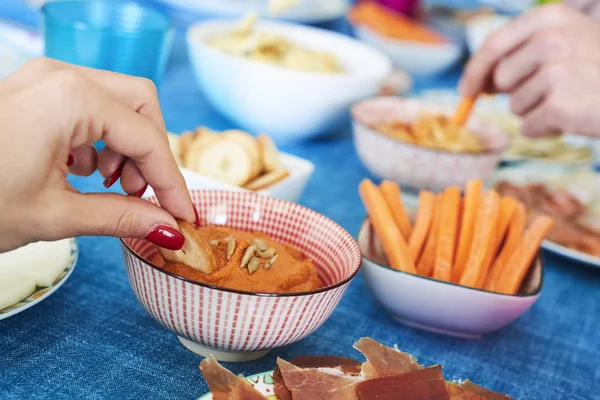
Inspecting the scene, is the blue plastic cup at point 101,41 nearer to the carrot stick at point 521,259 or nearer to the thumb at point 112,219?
the thumb at point 112,219

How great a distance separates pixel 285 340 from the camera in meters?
0.84

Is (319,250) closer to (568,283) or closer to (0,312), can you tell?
(0,312)

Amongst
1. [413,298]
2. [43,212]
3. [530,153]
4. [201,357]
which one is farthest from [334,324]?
[530,153]

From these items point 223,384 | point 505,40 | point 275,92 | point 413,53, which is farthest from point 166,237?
point 413,53

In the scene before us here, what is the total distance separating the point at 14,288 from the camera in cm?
84

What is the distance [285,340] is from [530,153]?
143 cm

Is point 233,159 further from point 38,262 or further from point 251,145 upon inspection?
point 38,262

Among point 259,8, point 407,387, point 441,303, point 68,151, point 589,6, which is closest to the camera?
point 68,151

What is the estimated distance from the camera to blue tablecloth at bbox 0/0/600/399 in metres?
0.82

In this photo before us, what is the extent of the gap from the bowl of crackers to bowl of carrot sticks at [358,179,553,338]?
0.18 meters

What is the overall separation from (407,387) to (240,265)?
0.91 ft

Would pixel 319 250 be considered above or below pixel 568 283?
above

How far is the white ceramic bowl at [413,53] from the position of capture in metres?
2.76

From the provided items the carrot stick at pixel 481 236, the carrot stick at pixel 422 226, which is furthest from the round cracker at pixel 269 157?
the carrot stick at pixel 481 236
